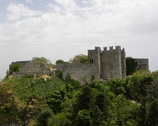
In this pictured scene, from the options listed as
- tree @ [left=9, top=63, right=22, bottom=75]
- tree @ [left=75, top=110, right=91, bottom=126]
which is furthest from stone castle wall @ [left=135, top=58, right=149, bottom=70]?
tree @ [left=75, top=110, right=91, bottom=126]

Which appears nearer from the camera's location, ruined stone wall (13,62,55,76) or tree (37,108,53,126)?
tree (37,108,53,126)

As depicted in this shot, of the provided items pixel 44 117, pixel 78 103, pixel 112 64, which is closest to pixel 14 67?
pixel 112 64

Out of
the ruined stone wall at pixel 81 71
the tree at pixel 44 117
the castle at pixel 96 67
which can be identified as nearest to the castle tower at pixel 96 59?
the castle at pixel 96 67

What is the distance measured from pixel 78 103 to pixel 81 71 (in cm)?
1312

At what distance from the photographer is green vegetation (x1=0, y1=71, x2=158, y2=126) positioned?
33.7 metres

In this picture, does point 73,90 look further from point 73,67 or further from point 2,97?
point 2,97

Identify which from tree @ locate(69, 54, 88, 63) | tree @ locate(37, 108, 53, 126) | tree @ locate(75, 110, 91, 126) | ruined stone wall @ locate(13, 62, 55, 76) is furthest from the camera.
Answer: tree @ locate(69, 54, 88, 63)

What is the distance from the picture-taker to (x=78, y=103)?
38.2 meters

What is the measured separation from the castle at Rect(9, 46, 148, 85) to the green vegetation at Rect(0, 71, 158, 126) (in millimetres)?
1260

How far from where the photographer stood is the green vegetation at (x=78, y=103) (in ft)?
110

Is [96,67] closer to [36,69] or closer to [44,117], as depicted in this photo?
[36,69]

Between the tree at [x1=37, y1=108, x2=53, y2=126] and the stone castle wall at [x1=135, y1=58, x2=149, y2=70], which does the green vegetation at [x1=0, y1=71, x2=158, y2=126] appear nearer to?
the tree at [x1=37, y1=108, x2=53, y2=126]

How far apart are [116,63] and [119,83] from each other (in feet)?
14.5

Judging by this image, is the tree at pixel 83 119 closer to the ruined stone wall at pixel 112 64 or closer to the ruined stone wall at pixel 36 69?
the ruined stone wall at pixel 112 64
